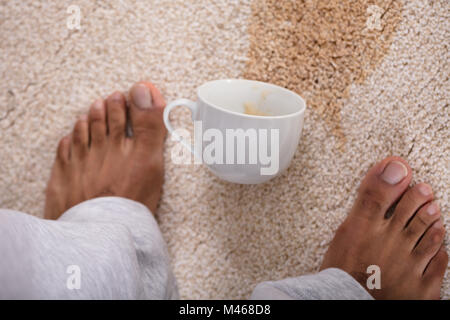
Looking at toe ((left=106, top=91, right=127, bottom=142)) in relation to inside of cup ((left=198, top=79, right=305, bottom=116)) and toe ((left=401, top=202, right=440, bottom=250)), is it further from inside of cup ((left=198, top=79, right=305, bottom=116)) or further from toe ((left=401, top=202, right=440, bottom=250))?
toe ((left=401, top=202, right=440, bottom=250))

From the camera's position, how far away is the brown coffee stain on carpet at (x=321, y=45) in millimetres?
647

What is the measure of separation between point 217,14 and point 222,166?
31 cm

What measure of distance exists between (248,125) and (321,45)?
0.84 feet

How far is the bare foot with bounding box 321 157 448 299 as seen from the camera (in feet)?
2.14

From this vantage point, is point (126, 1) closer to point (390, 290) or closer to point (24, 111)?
point (24, 111)

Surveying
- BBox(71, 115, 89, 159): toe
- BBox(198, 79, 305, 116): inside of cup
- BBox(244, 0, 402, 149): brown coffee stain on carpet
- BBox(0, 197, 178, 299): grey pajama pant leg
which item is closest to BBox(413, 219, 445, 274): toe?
BBox(244, 0, 402, 149): brown coffee stain on carpet

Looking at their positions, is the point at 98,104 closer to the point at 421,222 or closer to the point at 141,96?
the point at 141,96

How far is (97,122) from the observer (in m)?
0.73

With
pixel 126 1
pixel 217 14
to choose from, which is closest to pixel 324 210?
pixel 217 14

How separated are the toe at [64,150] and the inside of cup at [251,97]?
34 cm

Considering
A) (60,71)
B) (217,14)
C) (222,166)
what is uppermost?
(217,14)

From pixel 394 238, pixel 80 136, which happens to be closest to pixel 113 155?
pixel 80 136

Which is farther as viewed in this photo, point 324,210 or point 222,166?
point 324,210

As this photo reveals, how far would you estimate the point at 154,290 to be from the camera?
2.05 ft
